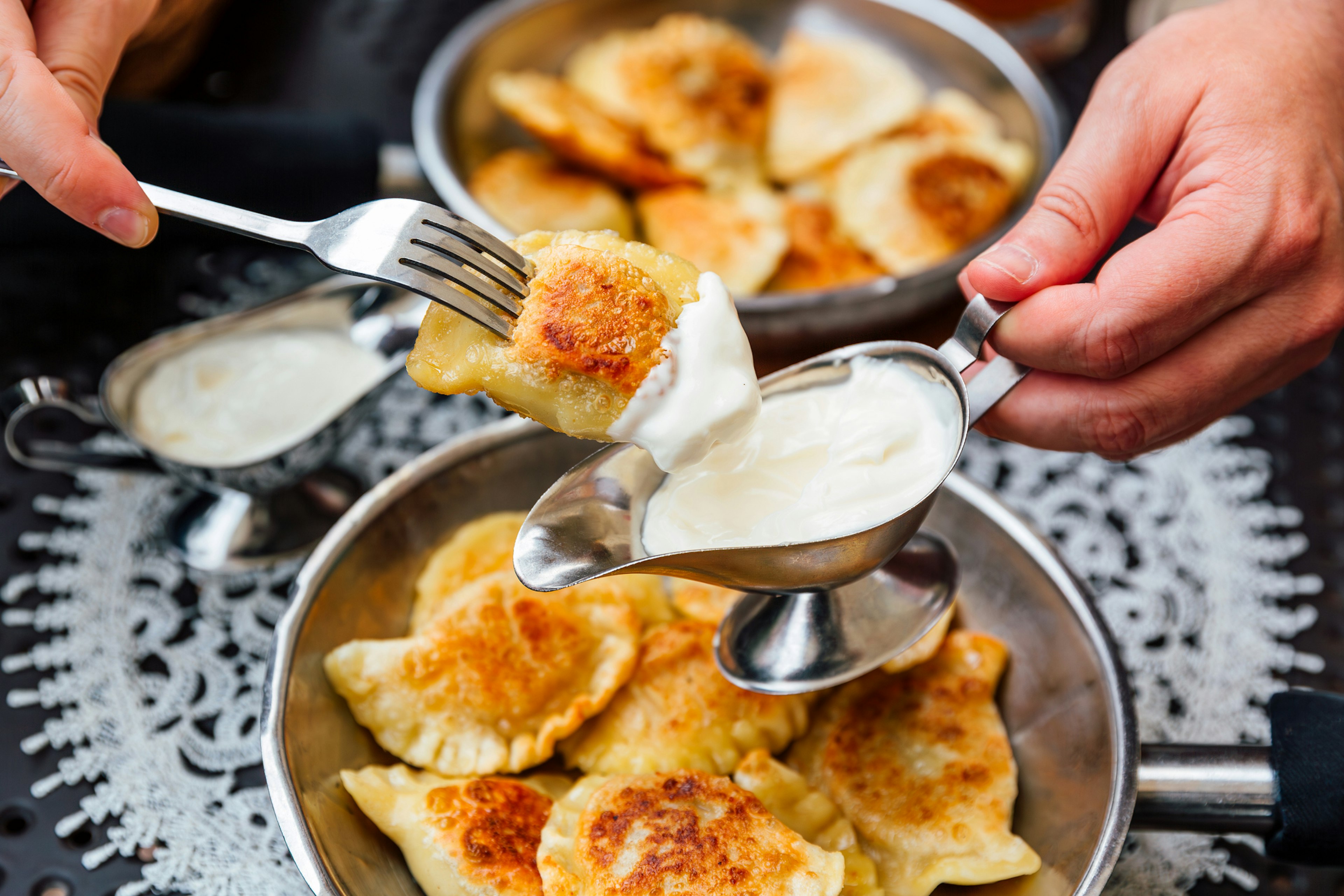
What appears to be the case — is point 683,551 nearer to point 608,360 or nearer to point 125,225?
point 608,360

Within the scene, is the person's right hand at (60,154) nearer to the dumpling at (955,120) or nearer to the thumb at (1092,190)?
the thumb at (1092,190)

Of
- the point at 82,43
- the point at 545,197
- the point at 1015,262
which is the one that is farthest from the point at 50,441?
the point at 1015,262

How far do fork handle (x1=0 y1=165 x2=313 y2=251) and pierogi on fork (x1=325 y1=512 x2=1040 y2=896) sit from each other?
1.95 feet

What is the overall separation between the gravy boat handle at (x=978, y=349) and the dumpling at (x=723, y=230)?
919 mm

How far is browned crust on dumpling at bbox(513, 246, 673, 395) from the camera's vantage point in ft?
3.66

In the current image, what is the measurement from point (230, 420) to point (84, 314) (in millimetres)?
645

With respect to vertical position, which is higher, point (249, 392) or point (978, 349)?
point (978, 349)

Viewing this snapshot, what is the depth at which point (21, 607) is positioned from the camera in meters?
1.76

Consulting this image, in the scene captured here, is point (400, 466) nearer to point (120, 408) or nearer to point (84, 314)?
point (120, 408)

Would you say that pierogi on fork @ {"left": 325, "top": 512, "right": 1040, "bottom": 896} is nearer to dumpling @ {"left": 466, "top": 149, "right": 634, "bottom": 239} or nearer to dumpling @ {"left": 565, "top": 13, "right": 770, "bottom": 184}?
dumpling @ {"left": 466, "top": 149, "right": 634, "bottom": 239}

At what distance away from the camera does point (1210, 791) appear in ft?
4.08

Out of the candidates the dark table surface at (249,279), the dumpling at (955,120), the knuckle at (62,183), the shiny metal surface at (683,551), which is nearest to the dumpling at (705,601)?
the shiny metal surface at (683,551)

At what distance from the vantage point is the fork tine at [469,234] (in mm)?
1116

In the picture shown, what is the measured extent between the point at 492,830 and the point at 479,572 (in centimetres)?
43
